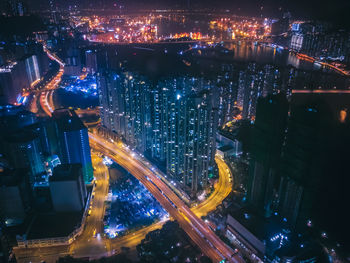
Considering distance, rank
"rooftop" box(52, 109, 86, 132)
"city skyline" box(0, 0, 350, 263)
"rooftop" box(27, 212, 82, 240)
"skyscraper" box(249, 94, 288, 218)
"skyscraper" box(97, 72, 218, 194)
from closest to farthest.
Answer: "city skyline" box(0, 0, 350, 263)
"skyscraper" box(249, 94, 288, 218)
"rooftop" box(27, 212, 82, 240)
"skyscraper" box(97, 72, 218, 194)
"rooftop" box(52, 109, 86, 132)

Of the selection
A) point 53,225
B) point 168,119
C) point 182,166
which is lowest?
point 53,225

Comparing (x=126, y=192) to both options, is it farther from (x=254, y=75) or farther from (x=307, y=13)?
(x=307, y=13)

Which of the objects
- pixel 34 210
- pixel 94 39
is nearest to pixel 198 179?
pixel 34 210

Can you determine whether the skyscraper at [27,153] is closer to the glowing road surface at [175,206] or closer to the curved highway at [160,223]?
the curved highway at [160,223]

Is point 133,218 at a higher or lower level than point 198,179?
lower

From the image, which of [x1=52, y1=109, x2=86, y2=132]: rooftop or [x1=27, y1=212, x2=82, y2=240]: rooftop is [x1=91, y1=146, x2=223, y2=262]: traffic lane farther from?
[x1=27, y1=212, x2=82, y2=240]: rooftop

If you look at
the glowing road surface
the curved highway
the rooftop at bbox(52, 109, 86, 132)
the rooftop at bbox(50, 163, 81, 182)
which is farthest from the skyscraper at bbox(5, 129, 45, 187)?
the glowing road surface

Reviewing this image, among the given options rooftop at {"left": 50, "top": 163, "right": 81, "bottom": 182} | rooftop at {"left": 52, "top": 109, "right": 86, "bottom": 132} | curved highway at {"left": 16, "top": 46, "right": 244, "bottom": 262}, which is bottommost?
curved highway at {"left": 16, "top": 46, "right": 244, "bottom": 262}

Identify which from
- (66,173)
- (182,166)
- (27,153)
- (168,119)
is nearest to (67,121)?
(27,153)

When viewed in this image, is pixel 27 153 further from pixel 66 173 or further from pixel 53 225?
pixel 53 225
